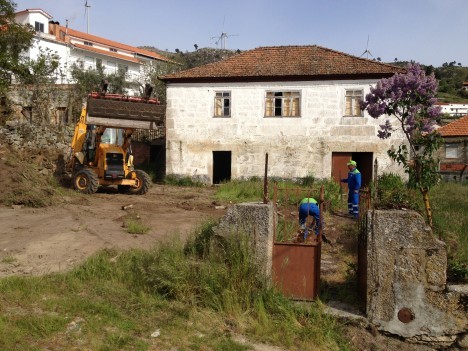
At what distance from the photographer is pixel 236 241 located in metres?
5.81

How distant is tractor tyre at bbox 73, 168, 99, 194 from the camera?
1650cm

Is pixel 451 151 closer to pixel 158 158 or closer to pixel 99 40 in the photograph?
pixel 158 158

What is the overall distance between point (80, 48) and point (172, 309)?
50786 millimetres

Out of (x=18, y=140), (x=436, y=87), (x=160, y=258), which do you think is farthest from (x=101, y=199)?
(x=436, y=87)

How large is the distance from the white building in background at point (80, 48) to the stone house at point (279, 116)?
2156 cm

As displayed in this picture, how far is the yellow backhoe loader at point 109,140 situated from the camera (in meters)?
16.2

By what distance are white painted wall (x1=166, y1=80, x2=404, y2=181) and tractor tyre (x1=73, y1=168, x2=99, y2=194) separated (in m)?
6.22

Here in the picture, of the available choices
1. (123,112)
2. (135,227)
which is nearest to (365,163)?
(123,112)

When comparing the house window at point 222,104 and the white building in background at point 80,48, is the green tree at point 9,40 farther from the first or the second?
the white building in background at point 80,48

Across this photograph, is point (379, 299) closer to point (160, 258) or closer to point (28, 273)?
point (160, 258)

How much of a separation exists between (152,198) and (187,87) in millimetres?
7340

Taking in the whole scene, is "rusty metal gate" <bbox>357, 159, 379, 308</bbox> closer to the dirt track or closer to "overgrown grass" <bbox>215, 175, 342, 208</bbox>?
the dirt track

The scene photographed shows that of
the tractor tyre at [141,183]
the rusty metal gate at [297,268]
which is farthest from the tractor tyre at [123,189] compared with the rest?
the rusty metal gate at [297,268]

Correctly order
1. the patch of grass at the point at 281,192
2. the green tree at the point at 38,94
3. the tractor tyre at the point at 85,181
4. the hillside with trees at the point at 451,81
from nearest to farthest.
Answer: the patch of grass at the point at 281,192
the tractor tyre at the point at 85,181
the green tree at the point at 38,94
the hillside with trees at the point at 451,81
